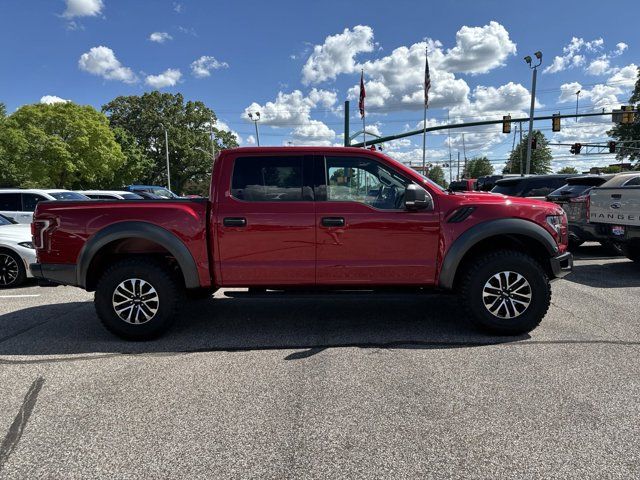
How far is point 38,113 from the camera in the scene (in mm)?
34781

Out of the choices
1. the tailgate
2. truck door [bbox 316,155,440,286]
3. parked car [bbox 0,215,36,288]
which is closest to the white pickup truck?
the tailgate

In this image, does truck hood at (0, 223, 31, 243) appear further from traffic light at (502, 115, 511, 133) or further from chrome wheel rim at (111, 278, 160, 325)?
traffic light at (502, 115, 511, 133)

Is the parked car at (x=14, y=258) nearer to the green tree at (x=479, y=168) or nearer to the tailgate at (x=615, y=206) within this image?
the tailgate at (x=615, y=206)

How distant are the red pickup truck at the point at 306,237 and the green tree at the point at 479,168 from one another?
324 ft

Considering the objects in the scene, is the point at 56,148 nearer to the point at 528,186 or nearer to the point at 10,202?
the point at 10,202

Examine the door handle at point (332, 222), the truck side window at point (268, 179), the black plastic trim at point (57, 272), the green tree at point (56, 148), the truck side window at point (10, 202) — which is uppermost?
the green tree at point (56, 148)

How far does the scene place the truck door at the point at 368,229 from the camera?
166 inches

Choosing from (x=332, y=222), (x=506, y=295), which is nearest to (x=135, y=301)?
(x=332, y=222)

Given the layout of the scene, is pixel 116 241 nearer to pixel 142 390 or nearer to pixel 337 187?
pixel 142 390

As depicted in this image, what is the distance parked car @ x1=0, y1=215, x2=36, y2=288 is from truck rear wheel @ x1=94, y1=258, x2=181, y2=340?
12.0ft

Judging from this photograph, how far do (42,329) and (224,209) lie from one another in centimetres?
257

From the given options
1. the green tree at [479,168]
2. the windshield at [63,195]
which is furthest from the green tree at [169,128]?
the green tree at [479,168]

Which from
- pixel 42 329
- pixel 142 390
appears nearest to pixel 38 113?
pixel 42 329

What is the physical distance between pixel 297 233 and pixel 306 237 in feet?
0.31
